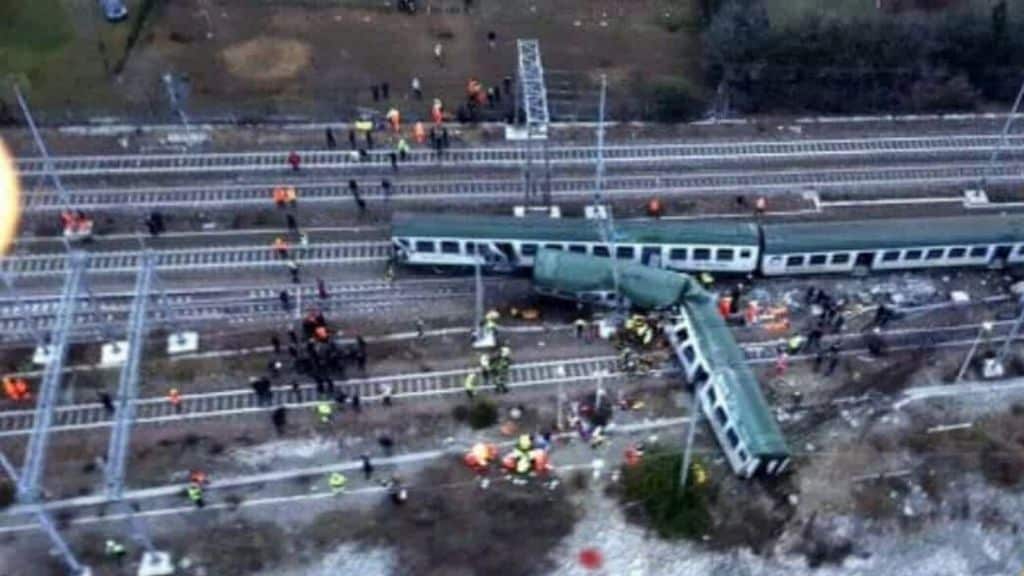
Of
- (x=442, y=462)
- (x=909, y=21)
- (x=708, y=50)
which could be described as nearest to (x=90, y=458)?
(x=442, y=462)

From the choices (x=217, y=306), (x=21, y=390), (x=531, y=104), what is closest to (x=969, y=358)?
(x=531, y=104)

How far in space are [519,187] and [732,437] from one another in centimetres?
1454

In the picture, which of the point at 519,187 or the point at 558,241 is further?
the point at 519,187

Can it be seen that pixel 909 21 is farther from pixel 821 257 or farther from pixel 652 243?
pixel 652 243

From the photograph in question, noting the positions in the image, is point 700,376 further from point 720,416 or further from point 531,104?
point 531,104

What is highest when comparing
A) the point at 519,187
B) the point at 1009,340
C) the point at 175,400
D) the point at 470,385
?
the point at 519,187

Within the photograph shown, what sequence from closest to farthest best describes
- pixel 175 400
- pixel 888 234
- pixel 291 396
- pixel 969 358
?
pixel 175 400, pixel 291 396, pixel 969 358, pixel 888 234

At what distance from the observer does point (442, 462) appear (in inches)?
1356

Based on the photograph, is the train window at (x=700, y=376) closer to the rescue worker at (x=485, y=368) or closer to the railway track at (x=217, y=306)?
the rescue worker at (x=485, y=368)

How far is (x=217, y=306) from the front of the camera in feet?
126

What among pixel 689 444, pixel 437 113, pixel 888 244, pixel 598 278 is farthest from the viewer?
pixel 437 113

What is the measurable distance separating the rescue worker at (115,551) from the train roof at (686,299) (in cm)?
1626

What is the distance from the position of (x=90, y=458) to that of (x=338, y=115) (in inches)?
723

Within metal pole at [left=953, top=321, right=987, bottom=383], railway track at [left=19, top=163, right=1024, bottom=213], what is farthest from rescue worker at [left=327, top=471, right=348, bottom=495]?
metal pole at [left=953, top=321, right=987, bottom=383]
